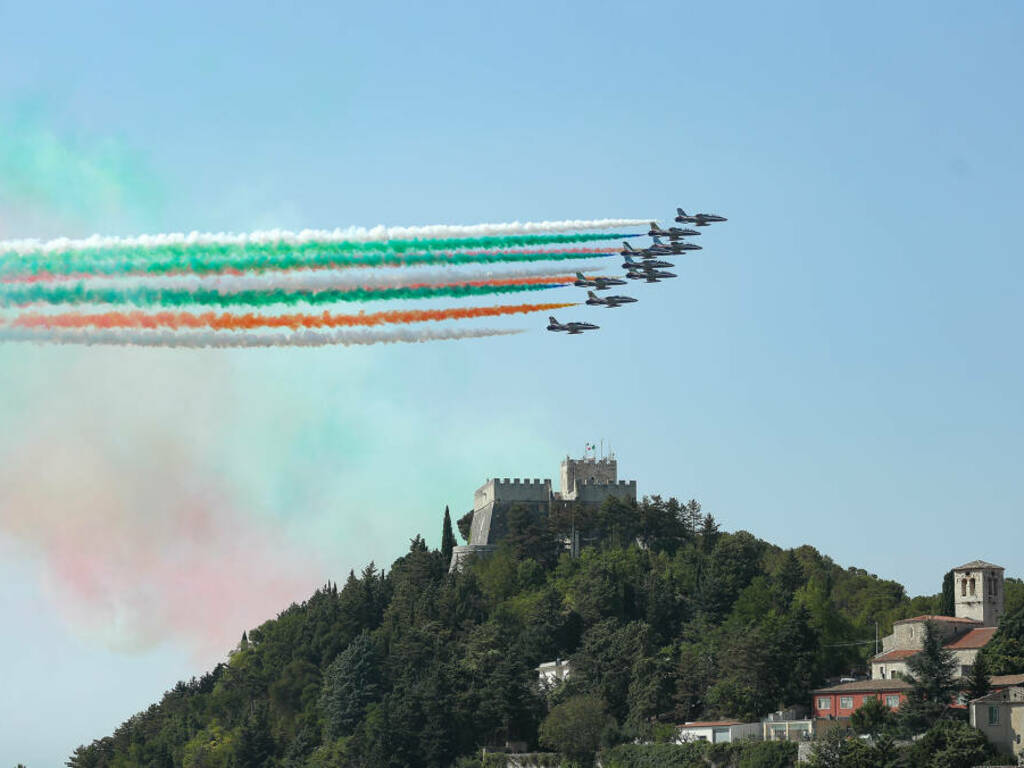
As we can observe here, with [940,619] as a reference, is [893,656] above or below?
below

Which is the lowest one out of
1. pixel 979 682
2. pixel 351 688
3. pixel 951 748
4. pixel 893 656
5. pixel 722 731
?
pixel 951 748

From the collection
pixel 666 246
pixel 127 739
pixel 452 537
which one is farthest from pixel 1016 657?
pixel 127 739

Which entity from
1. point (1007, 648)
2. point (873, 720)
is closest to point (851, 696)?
point (873, 720)

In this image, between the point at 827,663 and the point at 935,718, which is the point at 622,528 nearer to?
the point at 827,663

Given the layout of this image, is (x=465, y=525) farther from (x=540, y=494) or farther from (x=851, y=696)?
(x=851, y=696)

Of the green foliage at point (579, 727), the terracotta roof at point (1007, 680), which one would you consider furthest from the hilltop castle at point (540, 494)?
the terracotta roof at point (1007, 680)

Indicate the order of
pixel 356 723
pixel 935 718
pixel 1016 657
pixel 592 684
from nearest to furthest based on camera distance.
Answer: pixel 935 718 → pixel 1016 657 → pixel 592 684 → pixel 356 723
